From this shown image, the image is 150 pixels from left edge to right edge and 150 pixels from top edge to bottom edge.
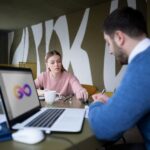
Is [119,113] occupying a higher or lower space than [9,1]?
lower

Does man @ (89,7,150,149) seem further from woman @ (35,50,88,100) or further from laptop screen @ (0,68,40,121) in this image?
woman @ (35,50,88,100)

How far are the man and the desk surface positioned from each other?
0.12 feet

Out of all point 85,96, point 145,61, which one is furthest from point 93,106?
point 85,96

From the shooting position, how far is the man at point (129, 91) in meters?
0.72

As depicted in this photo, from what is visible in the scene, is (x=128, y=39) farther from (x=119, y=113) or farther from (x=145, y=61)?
(x=119, y=113)

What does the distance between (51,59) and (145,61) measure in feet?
5.60

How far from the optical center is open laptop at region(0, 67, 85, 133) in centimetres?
82

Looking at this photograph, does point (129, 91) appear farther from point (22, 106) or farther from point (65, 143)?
point (22, 106)

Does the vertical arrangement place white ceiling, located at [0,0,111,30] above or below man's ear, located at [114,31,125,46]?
above

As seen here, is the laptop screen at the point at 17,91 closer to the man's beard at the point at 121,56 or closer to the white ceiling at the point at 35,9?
the man's beard at the point at 121,56

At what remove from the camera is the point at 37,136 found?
68 cm

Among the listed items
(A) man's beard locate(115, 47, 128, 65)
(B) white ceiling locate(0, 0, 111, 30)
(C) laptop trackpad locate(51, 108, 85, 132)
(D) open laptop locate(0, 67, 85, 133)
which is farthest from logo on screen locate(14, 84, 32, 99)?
(B) white ceiling locate(0, 0, 111, 30)

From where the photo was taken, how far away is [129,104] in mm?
710

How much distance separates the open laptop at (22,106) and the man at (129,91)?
0.12m
